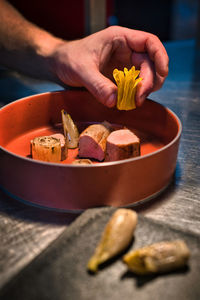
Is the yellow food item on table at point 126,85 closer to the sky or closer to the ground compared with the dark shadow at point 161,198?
closer to the sky

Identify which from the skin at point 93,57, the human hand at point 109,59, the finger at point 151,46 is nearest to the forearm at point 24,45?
the skin at point 93,57

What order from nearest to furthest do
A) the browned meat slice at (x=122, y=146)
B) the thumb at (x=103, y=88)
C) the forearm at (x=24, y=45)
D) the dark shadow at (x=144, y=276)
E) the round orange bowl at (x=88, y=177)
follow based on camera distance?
the dark shadow at (x=144, y=276) < the round orange bowl at (x=88, y=177) < the browned meat slice at (x=122, y=146) < the thumb at (x=103, y=88) < the forearm at (x=24, y=45)

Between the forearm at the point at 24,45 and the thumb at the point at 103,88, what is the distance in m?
0.31

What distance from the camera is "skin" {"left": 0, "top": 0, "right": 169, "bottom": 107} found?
2.87ft

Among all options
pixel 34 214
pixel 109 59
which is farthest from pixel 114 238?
pixel 109 59

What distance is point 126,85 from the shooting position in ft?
2.63

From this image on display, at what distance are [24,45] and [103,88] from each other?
56cm

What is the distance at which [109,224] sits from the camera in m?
0.54

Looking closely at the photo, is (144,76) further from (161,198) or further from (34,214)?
(34,214)

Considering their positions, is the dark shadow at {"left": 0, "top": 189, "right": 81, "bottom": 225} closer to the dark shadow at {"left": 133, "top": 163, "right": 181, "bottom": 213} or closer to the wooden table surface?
the wooden table surface

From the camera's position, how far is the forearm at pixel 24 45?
3.89 ft

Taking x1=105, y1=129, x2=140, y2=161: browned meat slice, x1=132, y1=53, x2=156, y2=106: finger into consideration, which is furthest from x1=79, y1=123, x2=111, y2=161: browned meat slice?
x1=132, y1=53, x2=156, y2=106: finger

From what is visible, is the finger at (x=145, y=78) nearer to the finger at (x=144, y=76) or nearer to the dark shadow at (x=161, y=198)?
the finger at (x=144, y=76)

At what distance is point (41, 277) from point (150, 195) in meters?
0.28
